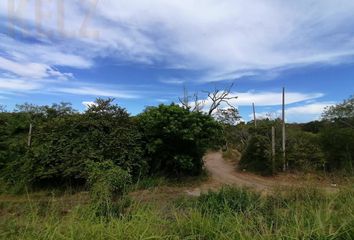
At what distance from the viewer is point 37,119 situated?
50.8 feet

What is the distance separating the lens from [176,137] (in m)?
12.9

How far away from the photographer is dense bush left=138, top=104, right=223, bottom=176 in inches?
497

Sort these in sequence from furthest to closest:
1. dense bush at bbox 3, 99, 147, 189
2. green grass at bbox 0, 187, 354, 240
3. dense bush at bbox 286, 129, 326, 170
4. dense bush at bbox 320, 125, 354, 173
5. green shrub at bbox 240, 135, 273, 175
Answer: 1. green shrub at bbox 240, 135, 273, 175
2. dense bush at bbox 286, 129, 326, 170
3. dense bush at bbox 320, 125, 354, 173
4. dense bush at bbox 3, 99, 147, 189
5. green grass at bbox 0, 187, 354, 240

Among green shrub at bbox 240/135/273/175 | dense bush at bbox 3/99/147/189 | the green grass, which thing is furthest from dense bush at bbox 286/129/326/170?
A: the green grass

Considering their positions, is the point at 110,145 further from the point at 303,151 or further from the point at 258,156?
the point at 303,151

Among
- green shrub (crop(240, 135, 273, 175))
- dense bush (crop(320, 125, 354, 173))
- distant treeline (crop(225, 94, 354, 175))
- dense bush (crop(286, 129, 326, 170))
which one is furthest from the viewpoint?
green shrub (crop(240, 135, 273, 175))

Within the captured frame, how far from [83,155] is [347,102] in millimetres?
11096

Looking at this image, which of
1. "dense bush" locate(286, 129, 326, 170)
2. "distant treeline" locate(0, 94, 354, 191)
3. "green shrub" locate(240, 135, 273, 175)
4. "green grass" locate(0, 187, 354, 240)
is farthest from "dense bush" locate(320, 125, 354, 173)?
"green grass" locate(0, 187, 354, 240)

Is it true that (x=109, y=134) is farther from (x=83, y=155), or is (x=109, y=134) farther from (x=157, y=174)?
(x=157, y=174)

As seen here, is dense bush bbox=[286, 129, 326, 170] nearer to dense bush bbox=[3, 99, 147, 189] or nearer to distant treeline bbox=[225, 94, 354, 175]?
distant treeline bbox=[225, 94, 354, 175]

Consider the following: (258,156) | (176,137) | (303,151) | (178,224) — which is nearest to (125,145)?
(176,137)

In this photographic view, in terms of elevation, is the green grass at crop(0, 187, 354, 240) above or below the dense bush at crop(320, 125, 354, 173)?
below

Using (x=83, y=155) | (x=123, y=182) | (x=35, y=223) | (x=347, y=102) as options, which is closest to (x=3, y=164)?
(x=83, y=155)

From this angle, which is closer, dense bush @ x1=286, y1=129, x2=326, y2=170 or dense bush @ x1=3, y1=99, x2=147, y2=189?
dense bush @ x1=3, y1=99, x2=147, y2=189
